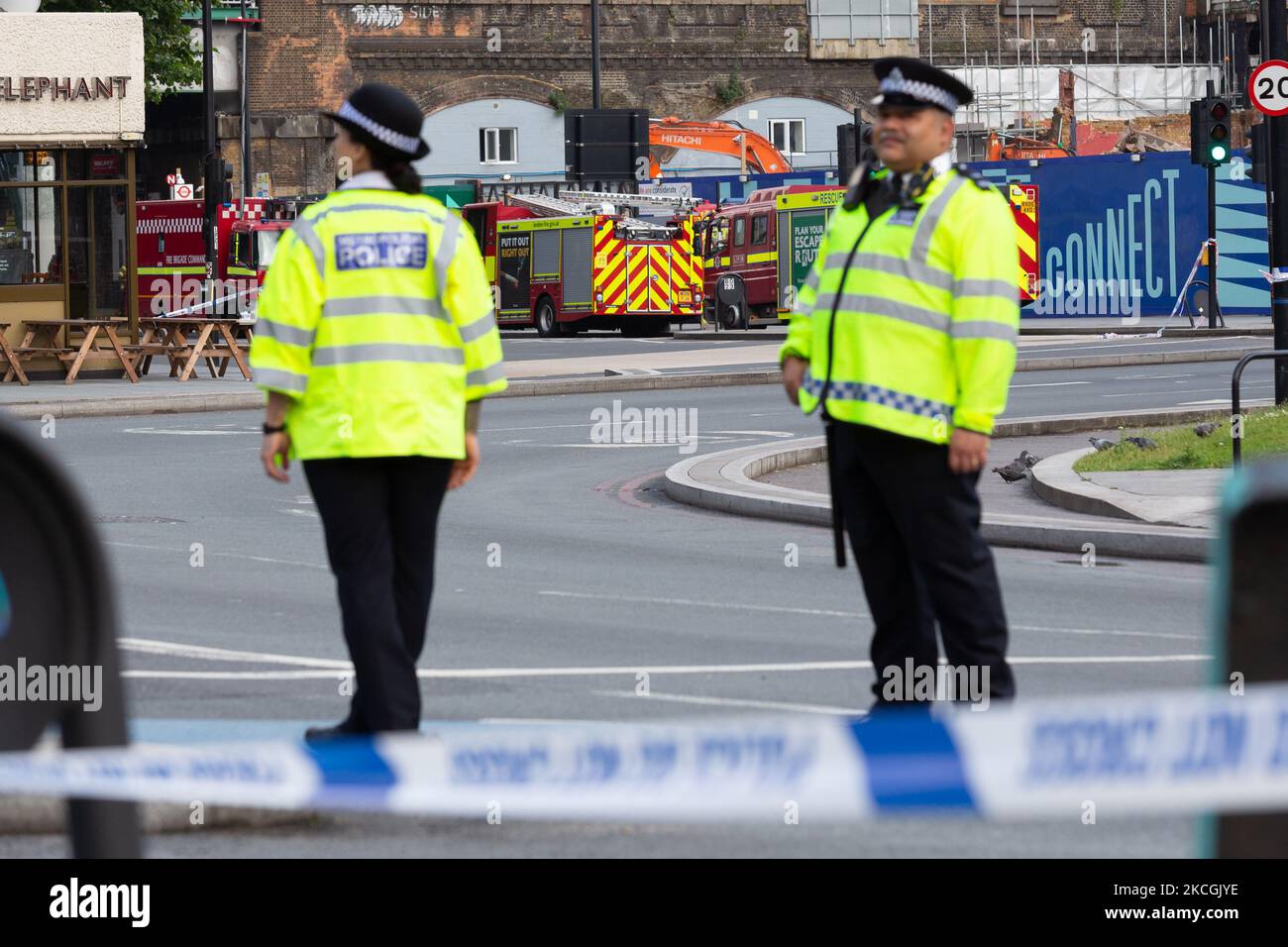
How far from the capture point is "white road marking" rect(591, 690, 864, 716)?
22.7 feet

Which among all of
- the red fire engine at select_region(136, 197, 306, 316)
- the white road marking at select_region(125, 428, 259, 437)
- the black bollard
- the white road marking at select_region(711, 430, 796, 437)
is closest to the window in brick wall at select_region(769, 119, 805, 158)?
the red fire engine at select_region(136, 197, 306, 316)

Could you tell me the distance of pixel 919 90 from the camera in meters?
5.99

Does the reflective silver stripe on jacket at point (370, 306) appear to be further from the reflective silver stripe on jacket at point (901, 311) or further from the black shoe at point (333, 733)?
the reflective silver stripe on jacket at point (901, 311)

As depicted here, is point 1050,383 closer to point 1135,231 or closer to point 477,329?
point 1135,231

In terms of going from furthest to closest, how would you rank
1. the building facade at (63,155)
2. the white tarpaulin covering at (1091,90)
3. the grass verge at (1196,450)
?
the white tarpaulin covering at (1091,90)
the building facade at (63,155)
the grass verge at (1196,450)

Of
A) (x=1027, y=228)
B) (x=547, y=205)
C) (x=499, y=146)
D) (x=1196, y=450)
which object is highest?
(x=499, y=146)

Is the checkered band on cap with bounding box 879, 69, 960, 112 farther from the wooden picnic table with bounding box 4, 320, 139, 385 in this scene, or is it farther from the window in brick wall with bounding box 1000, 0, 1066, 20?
the window in brick wall with bounding box 1000, 0, 1066, 20

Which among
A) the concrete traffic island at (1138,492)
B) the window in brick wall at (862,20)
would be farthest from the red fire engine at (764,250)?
the concrete traffic island at (1138,492)

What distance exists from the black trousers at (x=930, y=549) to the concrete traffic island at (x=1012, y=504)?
18.0 ft

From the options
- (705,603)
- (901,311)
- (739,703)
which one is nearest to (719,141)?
(705,603)

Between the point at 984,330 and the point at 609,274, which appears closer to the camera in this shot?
the point at 984,330

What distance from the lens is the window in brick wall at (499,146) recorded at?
209 ft

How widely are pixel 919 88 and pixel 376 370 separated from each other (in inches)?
65.7
